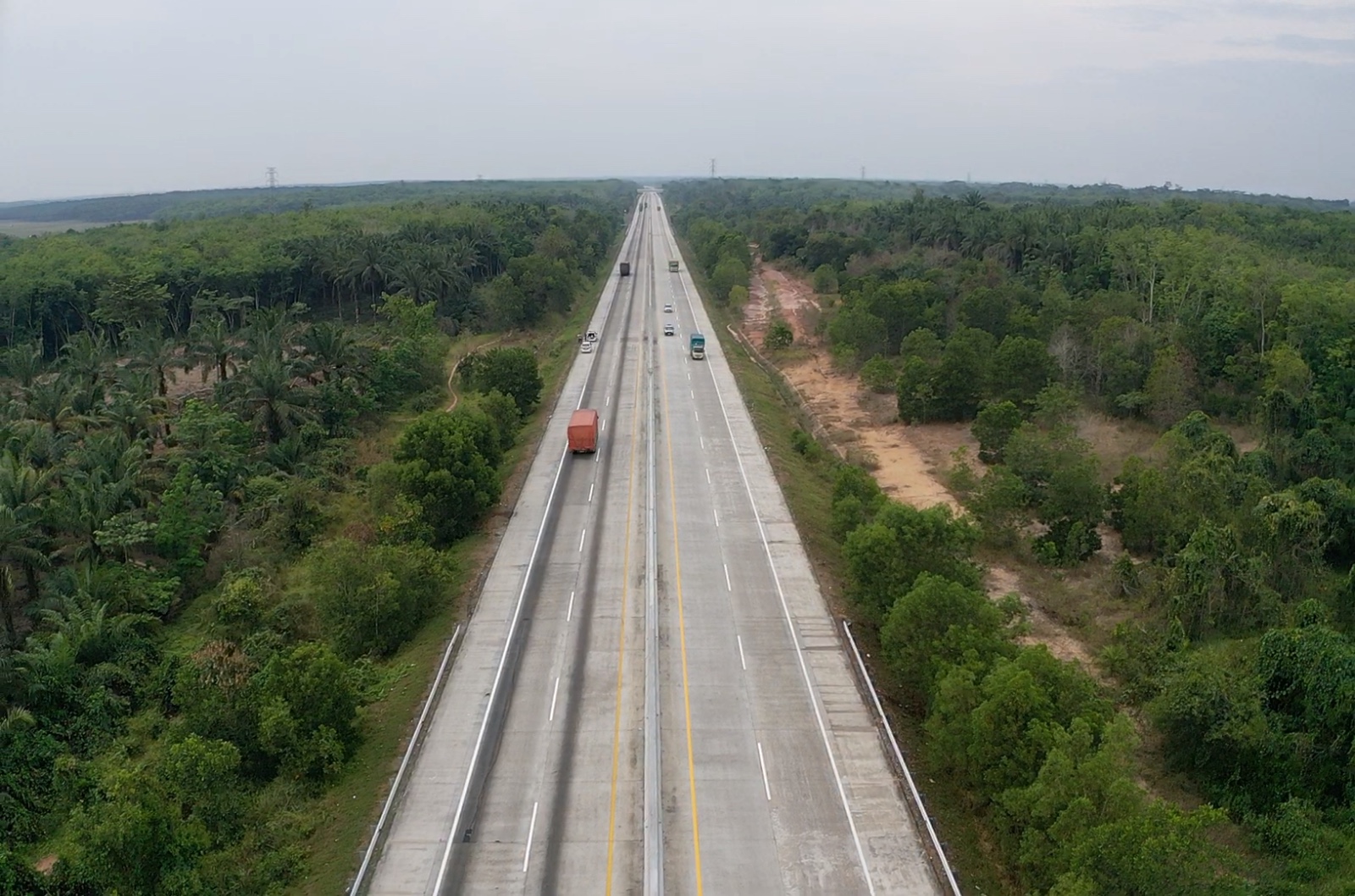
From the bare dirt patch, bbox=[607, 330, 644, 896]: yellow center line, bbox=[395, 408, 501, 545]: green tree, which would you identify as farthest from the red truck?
the bare dirt patch

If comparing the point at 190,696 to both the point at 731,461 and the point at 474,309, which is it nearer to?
the point at 731,461

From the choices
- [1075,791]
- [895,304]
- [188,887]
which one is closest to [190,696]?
[188,887]

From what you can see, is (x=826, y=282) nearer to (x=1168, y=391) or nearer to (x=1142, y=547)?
(x=1168, y=391)

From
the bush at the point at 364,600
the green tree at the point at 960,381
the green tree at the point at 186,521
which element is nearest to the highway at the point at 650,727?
the bush at the point at 364,600

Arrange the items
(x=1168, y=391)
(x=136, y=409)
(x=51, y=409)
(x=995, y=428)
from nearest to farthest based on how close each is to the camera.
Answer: (x=136, y=409), (x=51, y=409), (x=995, y=428), (x=1168, y=391)

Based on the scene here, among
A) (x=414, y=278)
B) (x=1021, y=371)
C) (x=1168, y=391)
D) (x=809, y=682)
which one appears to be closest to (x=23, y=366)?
(x=414, y=278)

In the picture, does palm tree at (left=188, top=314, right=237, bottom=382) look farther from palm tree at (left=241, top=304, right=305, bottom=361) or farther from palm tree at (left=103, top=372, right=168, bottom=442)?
palm tree at (left=103, top=372, right=168, bottom=442)
